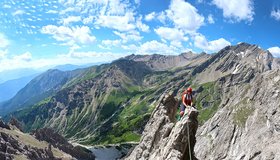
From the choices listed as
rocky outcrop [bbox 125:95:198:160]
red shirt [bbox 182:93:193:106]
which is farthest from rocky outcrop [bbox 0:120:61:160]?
red shirt [bbox 182:93:193:106]

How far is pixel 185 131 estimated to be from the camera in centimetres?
3297

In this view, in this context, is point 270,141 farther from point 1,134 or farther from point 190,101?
point 190,101

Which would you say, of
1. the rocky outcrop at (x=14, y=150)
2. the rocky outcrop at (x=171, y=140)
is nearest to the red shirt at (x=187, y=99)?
the rocky outcrop at (x=171, y=140)

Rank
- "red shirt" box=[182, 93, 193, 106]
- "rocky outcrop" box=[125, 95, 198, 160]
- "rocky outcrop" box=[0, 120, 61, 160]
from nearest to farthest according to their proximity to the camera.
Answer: "rocky outcrop" box=[125, 95, 198, 160], "red shirt" box=[182, 93, 193, 106], "rocky outcrop" box=[0, 120, 61, 160]

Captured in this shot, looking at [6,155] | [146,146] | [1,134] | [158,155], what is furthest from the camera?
[1,134]

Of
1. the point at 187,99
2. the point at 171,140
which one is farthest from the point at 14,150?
the point at 187,99

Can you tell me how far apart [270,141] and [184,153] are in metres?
150

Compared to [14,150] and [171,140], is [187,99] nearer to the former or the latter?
[171,140]

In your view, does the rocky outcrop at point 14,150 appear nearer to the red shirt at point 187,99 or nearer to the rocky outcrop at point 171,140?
the rocky outcrop at point 171,140

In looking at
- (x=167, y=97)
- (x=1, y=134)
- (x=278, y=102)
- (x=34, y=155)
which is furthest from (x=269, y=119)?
(x=167, y=97)

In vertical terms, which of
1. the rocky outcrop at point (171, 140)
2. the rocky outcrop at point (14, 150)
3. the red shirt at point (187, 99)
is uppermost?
the red shirt at point (187, 99)

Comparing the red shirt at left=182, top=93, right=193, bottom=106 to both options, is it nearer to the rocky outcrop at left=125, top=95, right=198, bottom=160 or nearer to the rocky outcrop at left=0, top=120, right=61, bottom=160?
the rocky outcrop at left=125, top=95, right=198, bottom=160

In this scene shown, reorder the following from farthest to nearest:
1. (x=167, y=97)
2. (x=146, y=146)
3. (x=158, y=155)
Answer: (x=167, y=97)
(x=146, y=146)
(x=158, y=155)

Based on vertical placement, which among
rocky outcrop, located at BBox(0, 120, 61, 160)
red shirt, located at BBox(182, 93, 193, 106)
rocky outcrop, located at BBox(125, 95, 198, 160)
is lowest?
rocky outcrop, located at BBox(0, 120, 61, 160)
